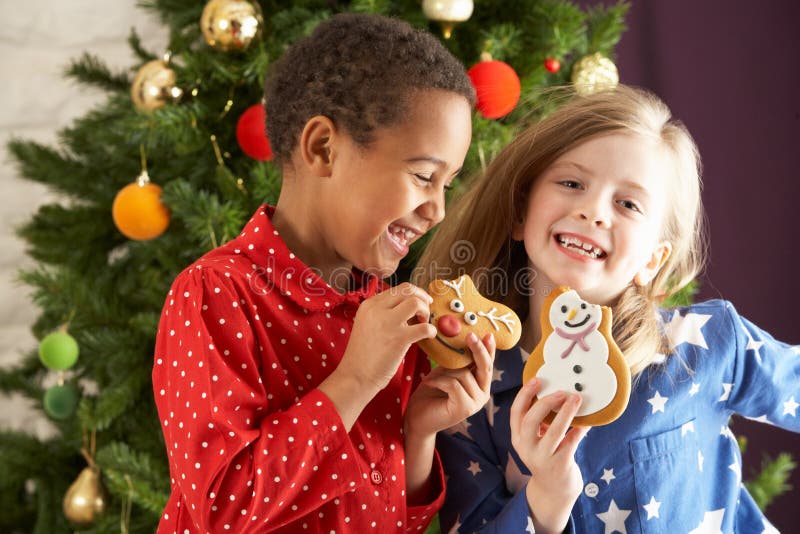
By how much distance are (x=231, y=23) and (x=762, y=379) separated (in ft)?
3.19

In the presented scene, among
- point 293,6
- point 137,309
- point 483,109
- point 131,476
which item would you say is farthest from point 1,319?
point 483,109

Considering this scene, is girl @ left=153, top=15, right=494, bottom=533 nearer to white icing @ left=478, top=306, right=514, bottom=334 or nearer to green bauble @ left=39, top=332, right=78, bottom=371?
white icing @ left=478, top=306, right=514, bottom=334

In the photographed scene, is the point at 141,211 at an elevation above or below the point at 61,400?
above

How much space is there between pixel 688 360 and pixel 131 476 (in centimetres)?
103

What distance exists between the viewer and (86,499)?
1.75 metres

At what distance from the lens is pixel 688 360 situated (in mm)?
1165

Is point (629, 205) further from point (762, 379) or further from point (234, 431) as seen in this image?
point (234, 431)

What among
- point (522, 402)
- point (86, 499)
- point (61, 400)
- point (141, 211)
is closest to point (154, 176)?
point (141, 211)

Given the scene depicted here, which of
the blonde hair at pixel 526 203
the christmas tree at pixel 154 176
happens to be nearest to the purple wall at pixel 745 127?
the christmas tree at pixel 154 176

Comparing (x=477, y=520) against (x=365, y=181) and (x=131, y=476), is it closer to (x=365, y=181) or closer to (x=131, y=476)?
(x=365, y=181)

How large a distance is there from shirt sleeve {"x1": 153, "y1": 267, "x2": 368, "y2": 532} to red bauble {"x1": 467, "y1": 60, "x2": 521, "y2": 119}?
58 centimetres

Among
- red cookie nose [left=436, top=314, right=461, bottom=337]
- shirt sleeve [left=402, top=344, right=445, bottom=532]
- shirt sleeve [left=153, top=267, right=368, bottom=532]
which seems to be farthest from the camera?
shirt sleeve [left=402, top=344, right=445, bottom=532]

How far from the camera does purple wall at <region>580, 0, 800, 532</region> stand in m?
1.96

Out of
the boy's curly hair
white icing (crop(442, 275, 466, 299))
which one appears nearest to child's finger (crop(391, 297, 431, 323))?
white icing (crop(442, 275, 466, 299))
